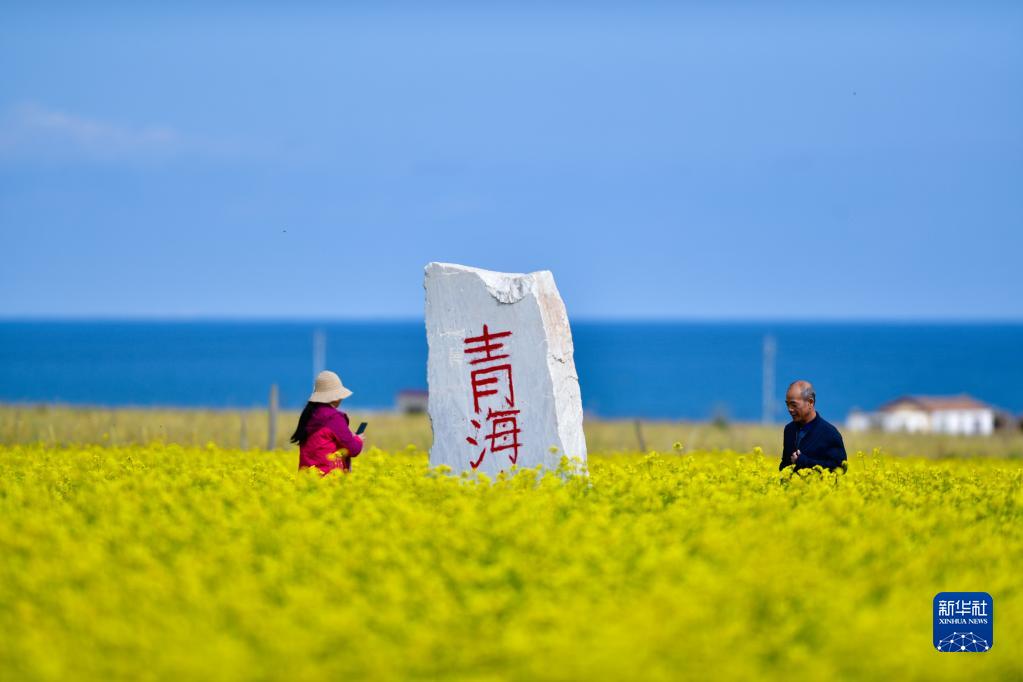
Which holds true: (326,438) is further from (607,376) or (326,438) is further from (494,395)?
(607,376)

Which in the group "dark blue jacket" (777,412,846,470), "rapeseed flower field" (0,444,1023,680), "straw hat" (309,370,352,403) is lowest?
"rapeseed flower field" (0,444,1023,680)

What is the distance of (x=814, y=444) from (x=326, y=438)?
411 centimetres

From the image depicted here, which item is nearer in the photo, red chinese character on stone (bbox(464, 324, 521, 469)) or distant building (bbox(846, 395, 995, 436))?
red chinese character on stone (bbox(464, 324, 521, 469))

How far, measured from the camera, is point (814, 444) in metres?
10.7

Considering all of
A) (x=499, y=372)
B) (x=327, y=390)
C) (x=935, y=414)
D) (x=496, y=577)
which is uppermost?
(x=935, y=414)

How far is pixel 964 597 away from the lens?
7.11 meters

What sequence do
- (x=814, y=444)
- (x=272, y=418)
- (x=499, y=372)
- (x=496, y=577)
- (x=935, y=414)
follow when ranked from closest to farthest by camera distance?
(x=496, y=577), (x=814, y=444), (x=499, y=372), (x=272, y=418), (x=935, y=414)

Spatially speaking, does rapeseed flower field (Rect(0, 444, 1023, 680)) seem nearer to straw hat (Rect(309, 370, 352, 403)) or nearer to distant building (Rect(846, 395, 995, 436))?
straw hat (Rect(309, 370, 352, 403))

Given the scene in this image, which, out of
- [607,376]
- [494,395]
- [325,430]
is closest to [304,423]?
[325,430]

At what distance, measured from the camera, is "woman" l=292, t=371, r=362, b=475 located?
10.7 meters

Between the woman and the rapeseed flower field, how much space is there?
0.87 ft

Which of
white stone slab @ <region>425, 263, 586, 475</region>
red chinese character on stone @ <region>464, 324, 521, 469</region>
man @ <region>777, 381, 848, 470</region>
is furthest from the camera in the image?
red chinese character on stone @ <region>464, 324, 521, 469</region>

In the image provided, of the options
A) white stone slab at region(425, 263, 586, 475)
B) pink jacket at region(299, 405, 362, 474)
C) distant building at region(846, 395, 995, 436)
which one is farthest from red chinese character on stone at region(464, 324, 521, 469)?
distant building at region(846, 395, 995, 436)

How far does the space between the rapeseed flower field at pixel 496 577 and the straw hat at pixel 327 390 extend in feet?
2.15
